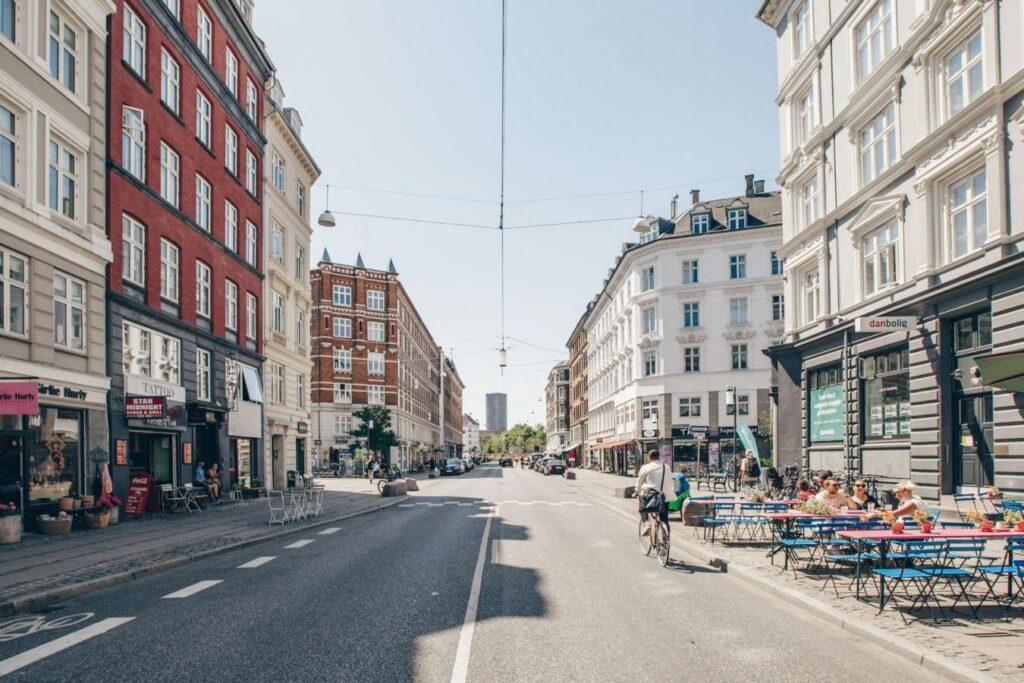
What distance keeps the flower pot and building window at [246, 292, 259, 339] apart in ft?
59.0

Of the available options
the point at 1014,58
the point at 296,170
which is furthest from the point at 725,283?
the point at 1014,58

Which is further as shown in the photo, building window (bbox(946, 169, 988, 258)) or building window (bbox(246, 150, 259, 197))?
building window (bbox(246, 150, 259, 197))

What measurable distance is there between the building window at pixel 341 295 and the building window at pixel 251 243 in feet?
133

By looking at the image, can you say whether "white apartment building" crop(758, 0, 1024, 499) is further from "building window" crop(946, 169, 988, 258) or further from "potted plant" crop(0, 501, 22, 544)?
"potted plant" crop(0, 501, 22, 544)

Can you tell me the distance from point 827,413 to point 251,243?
23648mm

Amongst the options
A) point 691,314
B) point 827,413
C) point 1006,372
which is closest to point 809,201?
point 827,413

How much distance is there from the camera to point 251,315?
112 feet

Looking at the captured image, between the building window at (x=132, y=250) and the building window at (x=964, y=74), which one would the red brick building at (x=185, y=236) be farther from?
the building window at (x=964, y=74)

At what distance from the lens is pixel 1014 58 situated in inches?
645

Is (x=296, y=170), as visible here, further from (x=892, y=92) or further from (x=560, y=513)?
(x=892, y=92)

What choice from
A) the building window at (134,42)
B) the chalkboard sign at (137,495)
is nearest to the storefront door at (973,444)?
the chalkboard sign at (137,495)

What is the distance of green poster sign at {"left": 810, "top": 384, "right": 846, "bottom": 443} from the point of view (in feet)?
86.0

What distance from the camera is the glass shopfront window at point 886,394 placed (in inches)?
863

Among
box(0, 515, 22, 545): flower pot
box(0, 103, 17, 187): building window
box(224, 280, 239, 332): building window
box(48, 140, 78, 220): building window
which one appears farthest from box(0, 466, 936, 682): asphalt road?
box(224, 280, 239, 332): building window
